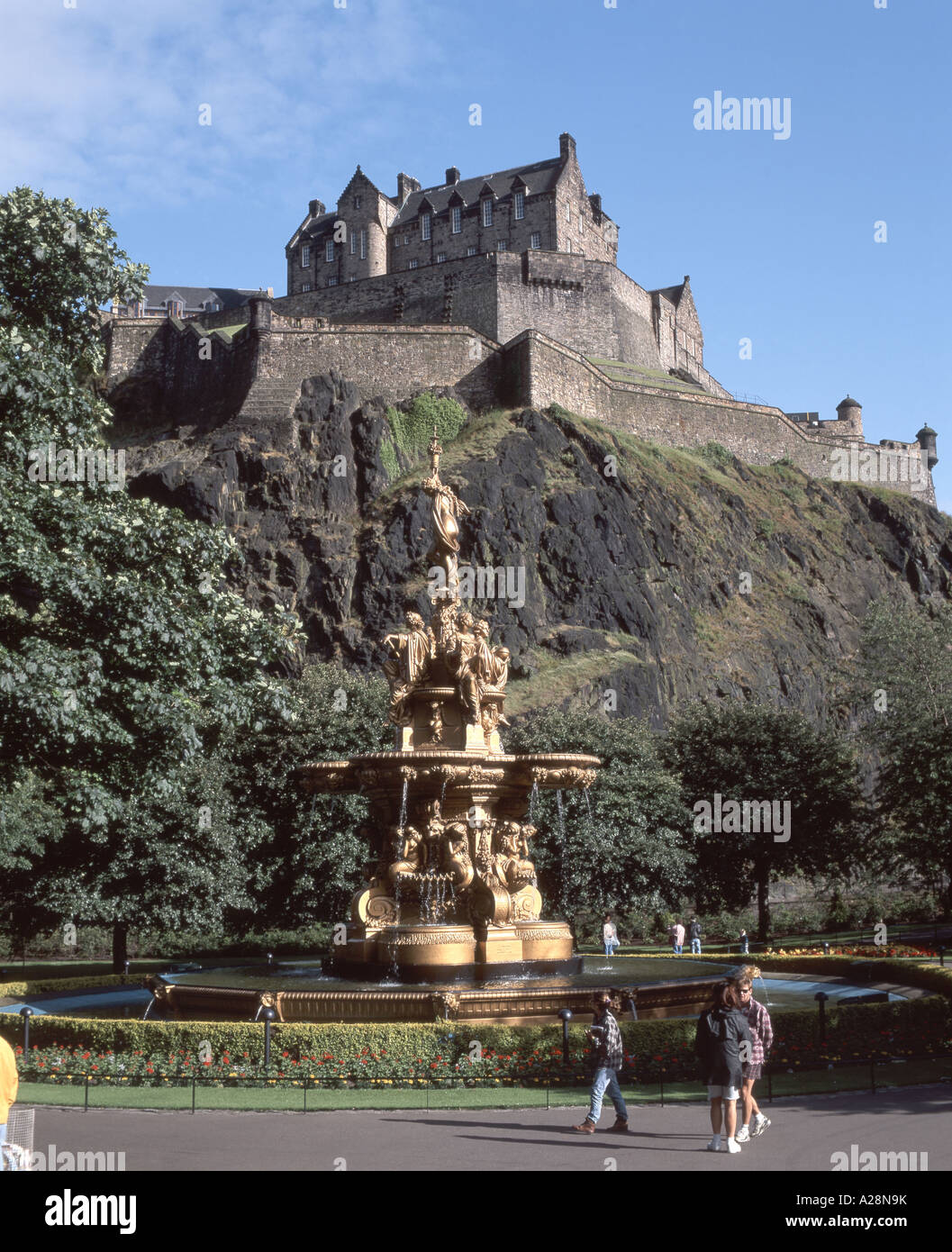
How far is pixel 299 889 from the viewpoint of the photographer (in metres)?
36.7

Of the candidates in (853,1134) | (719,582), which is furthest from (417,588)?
(853,1134)

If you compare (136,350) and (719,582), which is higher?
(136,350)

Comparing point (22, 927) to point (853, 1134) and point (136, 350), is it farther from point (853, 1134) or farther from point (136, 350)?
point (136, 350)

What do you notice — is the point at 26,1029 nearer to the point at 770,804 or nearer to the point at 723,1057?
the point at 723,1057

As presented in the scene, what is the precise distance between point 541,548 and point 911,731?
3444cm

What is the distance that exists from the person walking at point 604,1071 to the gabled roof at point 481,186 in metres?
88.3

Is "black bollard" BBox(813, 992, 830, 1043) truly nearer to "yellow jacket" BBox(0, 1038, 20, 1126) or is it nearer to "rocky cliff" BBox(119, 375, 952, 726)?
"yellow jacket" BBox(0, 1038, 20, 1126)

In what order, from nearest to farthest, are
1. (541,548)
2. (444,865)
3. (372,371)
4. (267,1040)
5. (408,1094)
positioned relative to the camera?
(408,1094) < (267,1040) < (444,865) < (541,548) < (372,371)

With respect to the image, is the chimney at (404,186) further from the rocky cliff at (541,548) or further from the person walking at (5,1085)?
the person walking at (5,1085)

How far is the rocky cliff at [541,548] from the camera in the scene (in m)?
64.4

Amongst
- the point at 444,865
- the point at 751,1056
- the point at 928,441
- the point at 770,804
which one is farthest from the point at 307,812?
the point at 928,441

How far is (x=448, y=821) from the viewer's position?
65.3 feet

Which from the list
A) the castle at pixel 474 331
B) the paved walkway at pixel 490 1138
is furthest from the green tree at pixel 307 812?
the castle at pixel 474 331
